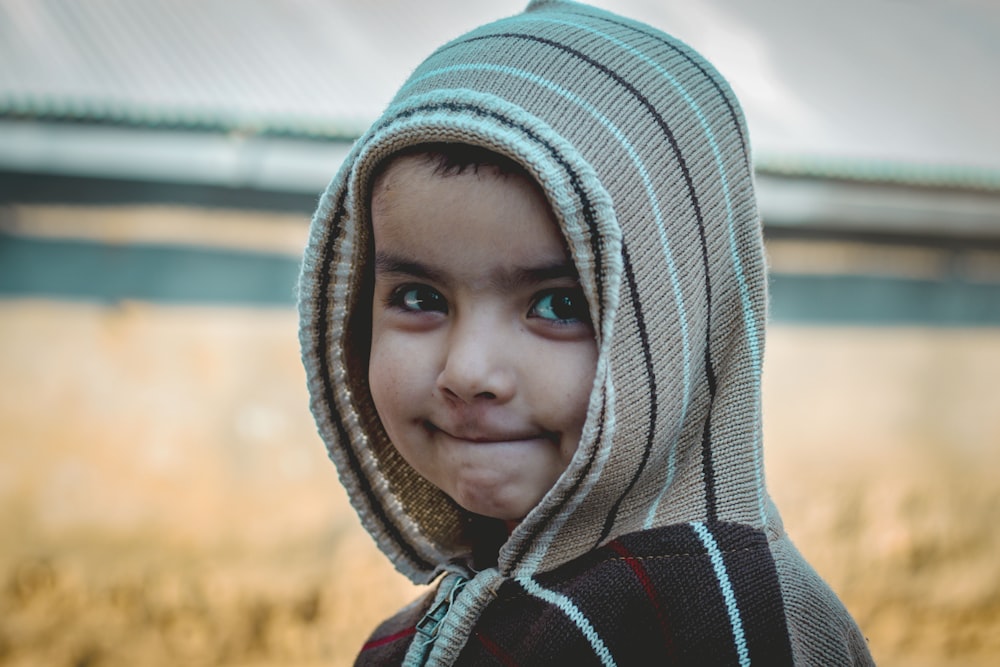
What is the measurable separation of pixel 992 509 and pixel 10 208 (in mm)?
6247

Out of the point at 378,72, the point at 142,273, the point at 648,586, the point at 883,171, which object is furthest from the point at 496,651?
the point at 883,171

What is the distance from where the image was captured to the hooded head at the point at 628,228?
1127 millimetres

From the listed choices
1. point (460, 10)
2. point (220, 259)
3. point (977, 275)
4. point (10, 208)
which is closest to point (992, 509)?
point (977, 275)

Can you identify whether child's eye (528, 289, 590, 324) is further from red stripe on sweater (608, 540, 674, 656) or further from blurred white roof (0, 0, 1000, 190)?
blurred white roof (0, 0, 1000, 190)

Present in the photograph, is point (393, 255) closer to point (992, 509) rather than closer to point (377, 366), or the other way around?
point (377, 366)

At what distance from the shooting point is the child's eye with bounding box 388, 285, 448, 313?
1.22m

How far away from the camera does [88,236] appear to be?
5168mm

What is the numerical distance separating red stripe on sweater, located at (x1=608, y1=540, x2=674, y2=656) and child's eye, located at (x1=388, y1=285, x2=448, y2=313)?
37 centimetres

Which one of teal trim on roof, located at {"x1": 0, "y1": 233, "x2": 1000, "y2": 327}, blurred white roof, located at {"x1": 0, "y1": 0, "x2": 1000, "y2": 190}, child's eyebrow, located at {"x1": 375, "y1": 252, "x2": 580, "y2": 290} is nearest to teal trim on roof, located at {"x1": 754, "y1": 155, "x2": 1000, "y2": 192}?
blurred white roof, located at {"x1": 0, "y1": 0, "x2": 1000, "y2": 190}

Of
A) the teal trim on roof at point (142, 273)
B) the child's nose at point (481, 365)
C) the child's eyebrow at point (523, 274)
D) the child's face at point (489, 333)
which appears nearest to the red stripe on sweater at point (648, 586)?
the child's face at point (489, 333)

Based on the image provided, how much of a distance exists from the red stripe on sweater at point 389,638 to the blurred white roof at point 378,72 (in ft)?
12.1

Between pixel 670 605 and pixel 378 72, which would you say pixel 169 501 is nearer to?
pixel 378 72

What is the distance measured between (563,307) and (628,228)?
125 millimetres

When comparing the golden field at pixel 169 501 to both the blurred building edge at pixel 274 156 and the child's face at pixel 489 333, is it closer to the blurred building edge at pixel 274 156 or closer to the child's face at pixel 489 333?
the blurred building edge at pixel 274 156
